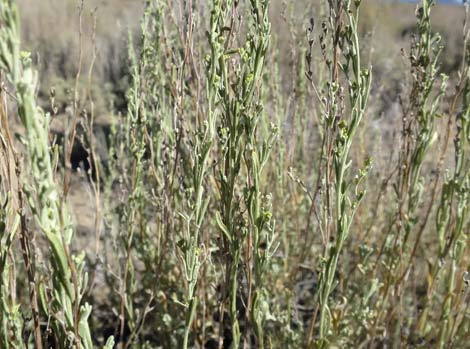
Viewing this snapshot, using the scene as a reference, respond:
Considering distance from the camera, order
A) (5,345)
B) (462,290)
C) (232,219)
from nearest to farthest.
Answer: (5,345) < (232,219) < (462,290)

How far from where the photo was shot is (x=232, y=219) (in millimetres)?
1345

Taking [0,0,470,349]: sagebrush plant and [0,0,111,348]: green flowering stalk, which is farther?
[0,0,470,349]: sagebrush plant

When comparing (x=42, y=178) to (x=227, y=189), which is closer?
(x=42, y=178)

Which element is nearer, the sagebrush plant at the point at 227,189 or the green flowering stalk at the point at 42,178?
the green flowering stalk at the point at 42,178

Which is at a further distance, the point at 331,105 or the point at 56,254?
the point at 331,105

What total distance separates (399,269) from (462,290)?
26 centimetres

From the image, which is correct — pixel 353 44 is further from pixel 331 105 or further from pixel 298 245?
pixel 298 245

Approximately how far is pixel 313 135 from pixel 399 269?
2296mm

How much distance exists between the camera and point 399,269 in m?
1.90

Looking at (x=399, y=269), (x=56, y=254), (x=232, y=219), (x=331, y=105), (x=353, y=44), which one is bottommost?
(x=399, y=269)

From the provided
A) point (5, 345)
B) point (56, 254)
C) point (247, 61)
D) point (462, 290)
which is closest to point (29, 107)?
point (56, 254)

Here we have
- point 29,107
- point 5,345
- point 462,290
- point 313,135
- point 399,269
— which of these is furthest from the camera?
point 313,135

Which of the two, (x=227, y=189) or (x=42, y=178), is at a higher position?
(x=42, y=178)

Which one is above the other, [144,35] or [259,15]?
[259,15]
